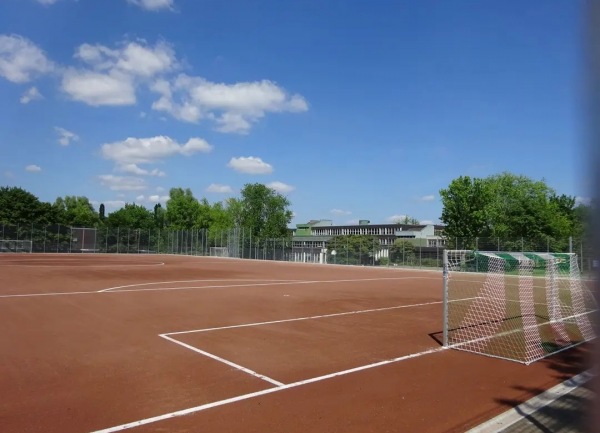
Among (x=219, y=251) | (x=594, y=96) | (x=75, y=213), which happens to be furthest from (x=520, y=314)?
(x=75, y=213)

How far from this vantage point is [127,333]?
984 cm

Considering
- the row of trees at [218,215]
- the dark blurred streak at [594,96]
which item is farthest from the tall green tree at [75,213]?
the dark blurred streak at [594,96]

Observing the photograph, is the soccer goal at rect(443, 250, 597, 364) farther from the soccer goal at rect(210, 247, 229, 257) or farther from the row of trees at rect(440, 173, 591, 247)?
the soccer goal at rect(210, 247, 229, 257)

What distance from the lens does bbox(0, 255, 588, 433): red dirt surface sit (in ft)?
17.2

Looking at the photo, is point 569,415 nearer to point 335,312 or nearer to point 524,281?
point 335,312

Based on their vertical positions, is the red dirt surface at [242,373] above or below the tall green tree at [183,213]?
below

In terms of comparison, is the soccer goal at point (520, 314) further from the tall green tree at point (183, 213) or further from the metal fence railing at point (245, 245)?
the tall green tree at point (183, 213)

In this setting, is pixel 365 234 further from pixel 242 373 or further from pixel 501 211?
pixel 242 373

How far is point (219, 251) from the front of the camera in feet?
219

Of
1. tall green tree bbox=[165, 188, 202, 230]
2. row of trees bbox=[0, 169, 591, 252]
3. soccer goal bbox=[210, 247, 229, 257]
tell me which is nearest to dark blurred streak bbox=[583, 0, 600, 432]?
row of trees bbox=[0, 169, 591, 252]

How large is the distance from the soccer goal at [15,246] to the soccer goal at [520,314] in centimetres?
5352

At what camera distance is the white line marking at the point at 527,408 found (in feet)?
16.7

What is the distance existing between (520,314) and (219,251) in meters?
55.9

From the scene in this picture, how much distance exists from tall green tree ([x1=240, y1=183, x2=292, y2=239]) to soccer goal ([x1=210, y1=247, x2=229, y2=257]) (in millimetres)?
23884
